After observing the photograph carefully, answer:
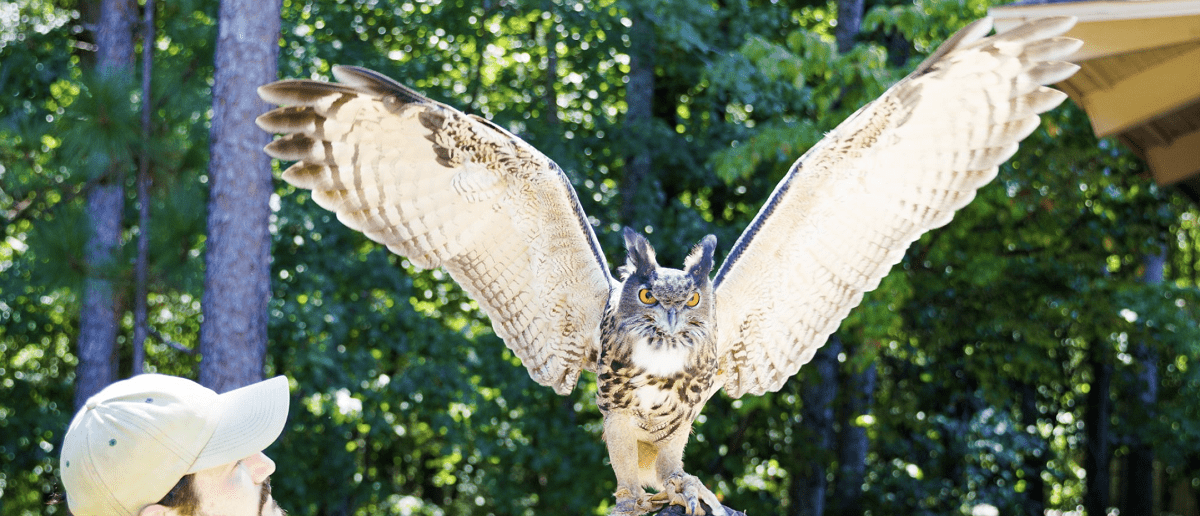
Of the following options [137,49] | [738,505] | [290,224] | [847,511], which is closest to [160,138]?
[290,224]

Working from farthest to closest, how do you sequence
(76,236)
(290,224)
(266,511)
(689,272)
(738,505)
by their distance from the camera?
1. (738,505)
2. (290,224)
3. (76,236)
4. (689,272)
5. (266,511)

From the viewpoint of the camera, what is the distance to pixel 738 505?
25.1ft

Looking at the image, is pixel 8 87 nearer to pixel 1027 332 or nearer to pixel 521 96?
pixel 521 96

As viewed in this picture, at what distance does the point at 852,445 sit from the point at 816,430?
3.98ft

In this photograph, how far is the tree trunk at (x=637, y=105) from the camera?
289 inches

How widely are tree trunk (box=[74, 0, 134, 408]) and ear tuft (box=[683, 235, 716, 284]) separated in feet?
12.2

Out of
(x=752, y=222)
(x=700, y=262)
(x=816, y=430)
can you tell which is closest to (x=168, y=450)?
(x=700, y=262)

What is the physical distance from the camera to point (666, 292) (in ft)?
7.50

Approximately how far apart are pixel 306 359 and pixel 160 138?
2.08m

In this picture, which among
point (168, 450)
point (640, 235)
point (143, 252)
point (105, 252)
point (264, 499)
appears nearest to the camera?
point (168, 450)

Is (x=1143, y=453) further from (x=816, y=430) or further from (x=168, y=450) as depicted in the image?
(x=168, y=450)

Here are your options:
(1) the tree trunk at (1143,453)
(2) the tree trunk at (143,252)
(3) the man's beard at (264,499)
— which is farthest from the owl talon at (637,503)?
(1) the tree trunk at (1143,453)

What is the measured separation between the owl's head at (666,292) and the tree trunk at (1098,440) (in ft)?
32.7

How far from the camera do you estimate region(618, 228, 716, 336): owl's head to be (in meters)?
2.30
